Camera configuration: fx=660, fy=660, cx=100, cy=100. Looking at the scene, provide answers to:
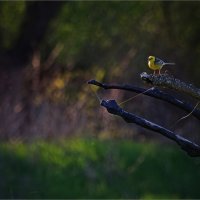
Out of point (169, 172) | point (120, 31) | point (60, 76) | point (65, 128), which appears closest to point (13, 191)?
point (169, 172)

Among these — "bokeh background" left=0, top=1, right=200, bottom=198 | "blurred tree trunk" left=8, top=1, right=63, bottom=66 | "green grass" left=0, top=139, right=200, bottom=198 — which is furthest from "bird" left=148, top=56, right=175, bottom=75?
"blurred tree trunk" left=8, top=1, right=63, bottom=66

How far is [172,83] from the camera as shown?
184cm

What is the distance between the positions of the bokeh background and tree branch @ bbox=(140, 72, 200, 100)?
1.28 m

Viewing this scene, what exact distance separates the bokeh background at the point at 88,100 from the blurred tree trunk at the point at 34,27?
0.02 m

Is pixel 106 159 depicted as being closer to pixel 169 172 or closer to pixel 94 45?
pixel 169 172

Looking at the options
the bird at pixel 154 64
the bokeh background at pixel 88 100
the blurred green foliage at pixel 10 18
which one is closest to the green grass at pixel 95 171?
the bokeh background at pixel 88 100

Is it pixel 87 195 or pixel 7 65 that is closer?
pixel 87 195

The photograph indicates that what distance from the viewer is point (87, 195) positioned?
4.74 meters

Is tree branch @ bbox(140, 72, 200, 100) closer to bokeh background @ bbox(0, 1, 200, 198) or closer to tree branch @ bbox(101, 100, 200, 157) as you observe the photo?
tree branch @ bbox(101, 100, 200, 157)

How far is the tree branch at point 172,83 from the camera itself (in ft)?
5.91

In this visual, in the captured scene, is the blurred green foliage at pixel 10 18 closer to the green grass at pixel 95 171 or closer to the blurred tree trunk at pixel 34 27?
the blurred tree trunk at pixel 34 27

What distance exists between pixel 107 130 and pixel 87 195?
2408 mm

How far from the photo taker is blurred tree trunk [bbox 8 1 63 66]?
33.4 ft

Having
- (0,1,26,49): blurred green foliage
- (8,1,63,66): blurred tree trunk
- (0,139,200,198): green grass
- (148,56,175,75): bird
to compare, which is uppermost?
(0,1,26,49): blurred green foliage
